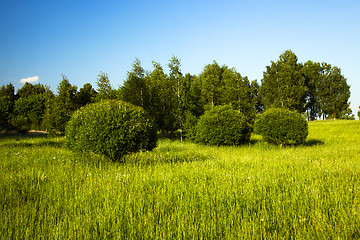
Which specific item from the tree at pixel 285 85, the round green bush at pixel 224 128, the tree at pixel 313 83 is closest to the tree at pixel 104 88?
the round green bush at pixel 224 128

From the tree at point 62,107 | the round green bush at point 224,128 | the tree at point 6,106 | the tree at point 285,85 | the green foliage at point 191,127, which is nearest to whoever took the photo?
the round green bush at point 224,128

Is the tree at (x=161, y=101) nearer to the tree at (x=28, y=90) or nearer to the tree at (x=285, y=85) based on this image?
the tree at (x=285, y=85)

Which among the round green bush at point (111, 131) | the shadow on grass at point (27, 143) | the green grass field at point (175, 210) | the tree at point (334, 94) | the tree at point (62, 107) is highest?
the tree at point (334, 94)

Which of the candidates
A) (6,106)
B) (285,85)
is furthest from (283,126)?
(6,106)

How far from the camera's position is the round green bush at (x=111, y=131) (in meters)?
7.55

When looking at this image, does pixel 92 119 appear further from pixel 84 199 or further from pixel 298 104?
pixel 298 104

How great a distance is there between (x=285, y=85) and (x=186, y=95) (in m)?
35.1

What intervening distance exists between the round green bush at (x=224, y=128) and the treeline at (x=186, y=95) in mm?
3461

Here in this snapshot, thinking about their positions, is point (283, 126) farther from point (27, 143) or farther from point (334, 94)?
point (334, 94)

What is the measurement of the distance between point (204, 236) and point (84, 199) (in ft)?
8.29

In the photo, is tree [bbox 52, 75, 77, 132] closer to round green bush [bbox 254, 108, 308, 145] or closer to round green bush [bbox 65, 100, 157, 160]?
round green bush [bbox 65, 100, 157, 160]

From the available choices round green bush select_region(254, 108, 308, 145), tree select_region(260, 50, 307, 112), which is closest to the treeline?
tree select_region(260, 50, 307, 112)

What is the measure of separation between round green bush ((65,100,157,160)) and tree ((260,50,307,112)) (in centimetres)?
4494

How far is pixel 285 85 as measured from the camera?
160 ft
